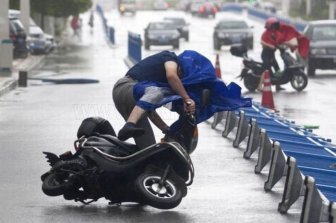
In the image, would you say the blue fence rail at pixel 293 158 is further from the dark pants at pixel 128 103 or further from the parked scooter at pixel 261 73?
the parked scooter at pixel 261 73

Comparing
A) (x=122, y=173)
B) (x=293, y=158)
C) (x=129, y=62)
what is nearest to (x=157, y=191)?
(x=122, y=173)

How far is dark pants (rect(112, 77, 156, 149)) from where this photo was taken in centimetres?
1138

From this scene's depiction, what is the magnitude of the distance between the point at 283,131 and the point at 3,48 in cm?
1845

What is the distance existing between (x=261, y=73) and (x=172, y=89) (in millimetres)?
17728

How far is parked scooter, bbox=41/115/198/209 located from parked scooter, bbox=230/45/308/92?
17.3 metres

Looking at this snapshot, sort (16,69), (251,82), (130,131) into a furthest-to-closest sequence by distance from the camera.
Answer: (16,69)
(251,82)
(130,131)

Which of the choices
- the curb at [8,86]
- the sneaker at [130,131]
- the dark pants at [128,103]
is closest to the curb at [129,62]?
the curb at [8,86]

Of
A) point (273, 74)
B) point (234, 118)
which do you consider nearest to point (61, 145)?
point (234, 118)

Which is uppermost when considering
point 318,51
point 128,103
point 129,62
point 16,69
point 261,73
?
point 128,103

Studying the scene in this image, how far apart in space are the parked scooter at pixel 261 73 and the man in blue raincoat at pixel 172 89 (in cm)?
1677

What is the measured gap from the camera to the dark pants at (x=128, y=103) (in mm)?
11375

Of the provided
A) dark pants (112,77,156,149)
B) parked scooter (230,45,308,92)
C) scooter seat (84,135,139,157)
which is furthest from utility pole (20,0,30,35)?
scooter seat (84,135,139,157)

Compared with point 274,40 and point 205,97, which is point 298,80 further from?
point 205,97

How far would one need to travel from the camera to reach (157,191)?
10.8 meters
